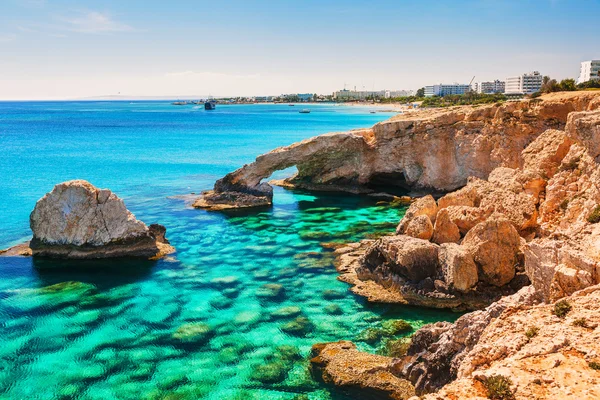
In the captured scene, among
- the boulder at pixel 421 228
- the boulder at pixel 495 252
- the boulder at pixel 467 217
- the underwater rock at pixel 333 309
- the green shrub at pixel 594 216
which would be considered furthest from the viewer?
the boulder at pixel 467 217

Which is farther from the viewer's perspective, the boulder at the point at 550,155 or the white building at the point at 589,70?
the white building at the point at 589,70

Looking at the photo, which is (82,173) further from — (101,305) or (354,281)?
(354,281)

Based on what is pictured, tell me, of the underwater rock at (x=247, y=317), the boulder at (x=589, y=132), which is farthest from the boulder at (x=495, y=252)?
the underwater rock at (x=247, y=317)

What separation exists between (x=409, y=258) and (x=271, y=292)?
709 cm

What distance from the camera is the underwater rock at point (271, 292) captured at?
82.6ft

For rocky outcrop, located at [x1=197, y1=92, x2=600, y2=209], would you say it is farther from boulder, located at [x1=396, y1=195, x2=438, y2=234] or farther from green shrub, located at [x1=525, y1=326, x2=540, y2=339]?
green shrub, located at [x1=525, y1=326, x2=540, y2=339]

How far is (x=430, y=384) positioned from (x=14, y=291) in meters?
21.6

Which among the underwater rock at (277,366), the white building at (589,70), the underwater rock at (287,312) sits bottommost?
the underwater rock at (277,366)

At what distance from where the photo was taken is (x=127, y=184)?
5703 centimetres

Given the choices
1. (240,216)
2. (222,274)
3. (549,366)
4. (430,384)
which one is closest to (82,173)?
(240,216)

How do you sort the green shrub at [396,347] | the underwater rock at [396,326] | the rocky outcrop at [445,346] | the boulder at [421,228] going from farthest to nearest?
the boulder at [421,228]
the underwater rock at [396,326]
the green shrub at [396,347]
the rocky outcrop at [445,346]

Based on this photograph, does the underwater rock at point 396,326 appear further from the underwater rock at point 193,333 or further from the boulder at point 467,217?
the boulder at point 467,217

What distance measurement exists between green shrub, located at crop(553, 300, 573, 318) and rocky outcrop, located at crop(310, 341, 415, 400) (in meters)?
5.78

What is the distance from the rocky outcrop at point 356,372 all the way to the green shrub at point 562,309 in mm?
5781
